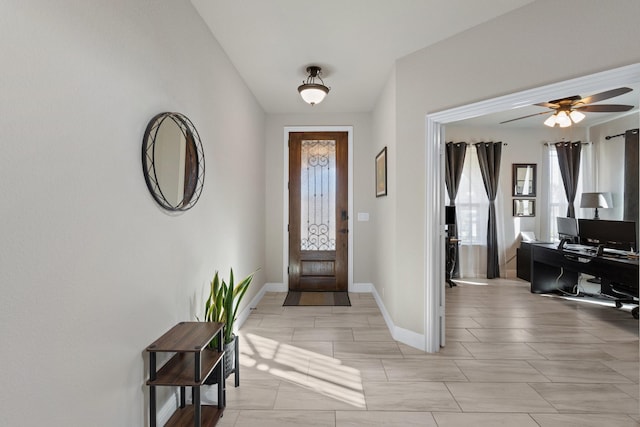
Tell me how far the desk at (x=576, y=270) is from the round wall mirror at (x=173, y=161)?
14.5ft

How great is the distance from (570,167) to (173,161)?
6464mm

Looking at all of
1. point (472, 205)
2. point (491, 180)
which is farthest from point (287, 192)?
point (491, 180)

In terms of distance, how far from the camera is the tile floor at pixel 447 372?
2.04 meters

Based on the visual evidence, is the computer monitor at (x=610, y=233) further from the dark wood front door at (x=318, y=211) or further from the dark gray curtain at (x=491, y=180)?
the dark wood front door at (x=318, y=211)

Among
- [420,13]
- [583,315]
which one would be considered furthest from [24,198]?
[583,315]

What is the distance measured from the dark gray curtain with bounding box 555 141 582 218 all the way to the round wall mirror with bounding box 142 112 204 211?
613cm

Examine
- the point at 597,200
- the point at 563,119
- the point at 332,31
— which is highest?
the point at 332,31

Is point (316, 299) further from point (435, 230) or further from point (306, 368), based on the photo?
point (435, 230)

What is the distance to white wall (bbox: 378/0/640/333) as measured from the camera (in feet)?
6.46

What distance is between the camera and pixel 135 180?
1.60m

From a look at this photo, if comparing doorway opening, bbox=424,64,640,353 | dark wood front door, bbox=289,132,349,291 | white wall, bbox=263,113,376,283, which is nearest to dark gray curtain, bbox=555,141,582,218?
white wall, bbox=263,113,376,283

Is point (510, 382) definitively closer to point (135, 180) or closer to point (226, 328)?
point (226, 328)

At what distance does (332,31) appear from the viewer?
105 inches

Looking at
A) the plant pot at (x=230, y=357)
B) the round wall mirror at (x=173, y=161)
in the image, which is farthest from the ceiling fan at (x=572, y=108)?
the plant pot at (x=230, y=357)
